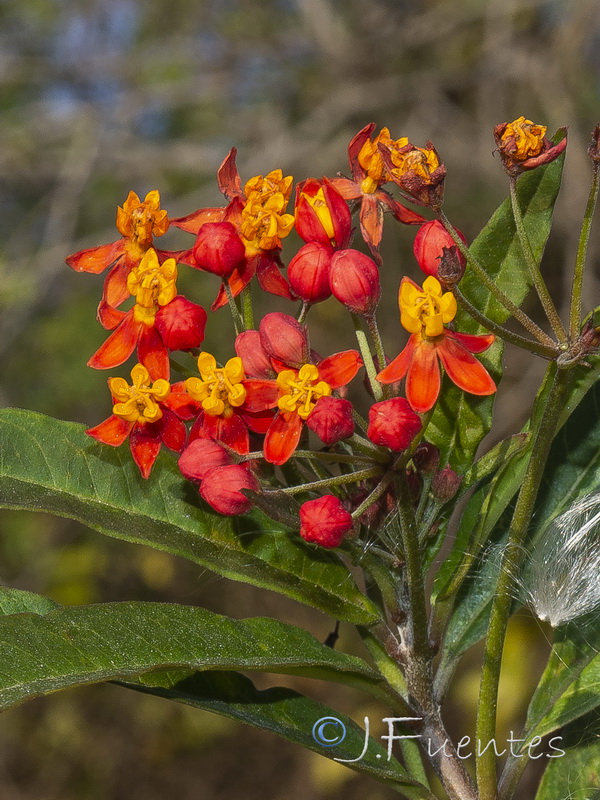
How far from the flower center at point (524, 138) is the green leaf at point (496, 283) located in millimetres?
95

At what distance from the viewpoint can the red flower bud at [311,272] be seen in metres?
1.59

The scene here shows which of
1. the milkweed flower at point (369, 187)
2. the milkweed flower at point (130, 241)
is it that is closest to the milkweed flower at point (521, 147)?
the milkweed flower at point (369, 187)

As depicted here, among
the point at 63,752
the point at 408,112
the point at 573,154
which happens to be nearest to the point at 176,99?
the point at 408,112

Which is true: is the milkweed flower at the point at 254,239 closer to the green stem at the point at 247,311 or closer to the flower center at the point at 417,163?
the green stem at the point at 247,311

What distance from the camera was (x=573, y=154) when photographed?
217 inches

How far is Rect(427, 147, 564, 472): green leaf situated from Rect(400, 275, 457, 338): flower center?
0.62 feet

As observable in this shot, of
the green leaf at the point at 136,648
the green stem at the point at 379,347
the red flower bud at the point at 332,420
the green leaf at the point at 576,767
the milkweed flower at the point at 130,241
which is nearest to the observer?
the green leaf at the point at 136,648

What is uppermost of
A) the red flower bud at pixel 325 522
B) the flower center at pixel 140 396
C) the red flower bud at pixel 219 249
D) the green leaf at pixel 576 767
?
the red flower bud at pixel 219 249

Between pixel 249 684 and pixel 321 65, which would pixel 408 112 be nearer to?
pixel 321 65

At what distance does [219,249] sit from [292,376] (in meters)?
0.31

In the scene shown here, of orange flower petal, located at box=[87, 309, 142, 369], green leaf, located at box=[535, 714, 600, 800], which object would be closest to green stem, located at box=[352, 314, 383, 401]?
orange flower petal, located at box=[87, 309, 142, 369]

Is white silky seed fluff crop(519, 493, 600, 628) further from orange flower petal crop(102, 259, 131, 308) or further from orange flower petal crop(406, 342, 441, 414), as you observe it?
orange flower petal crop(102, 259, 131, 308)

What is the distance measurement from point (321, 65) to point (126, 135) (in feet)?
5.68

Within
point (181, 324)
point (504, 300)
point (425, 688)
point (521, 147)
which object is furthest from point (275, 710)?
point (521, 147)
